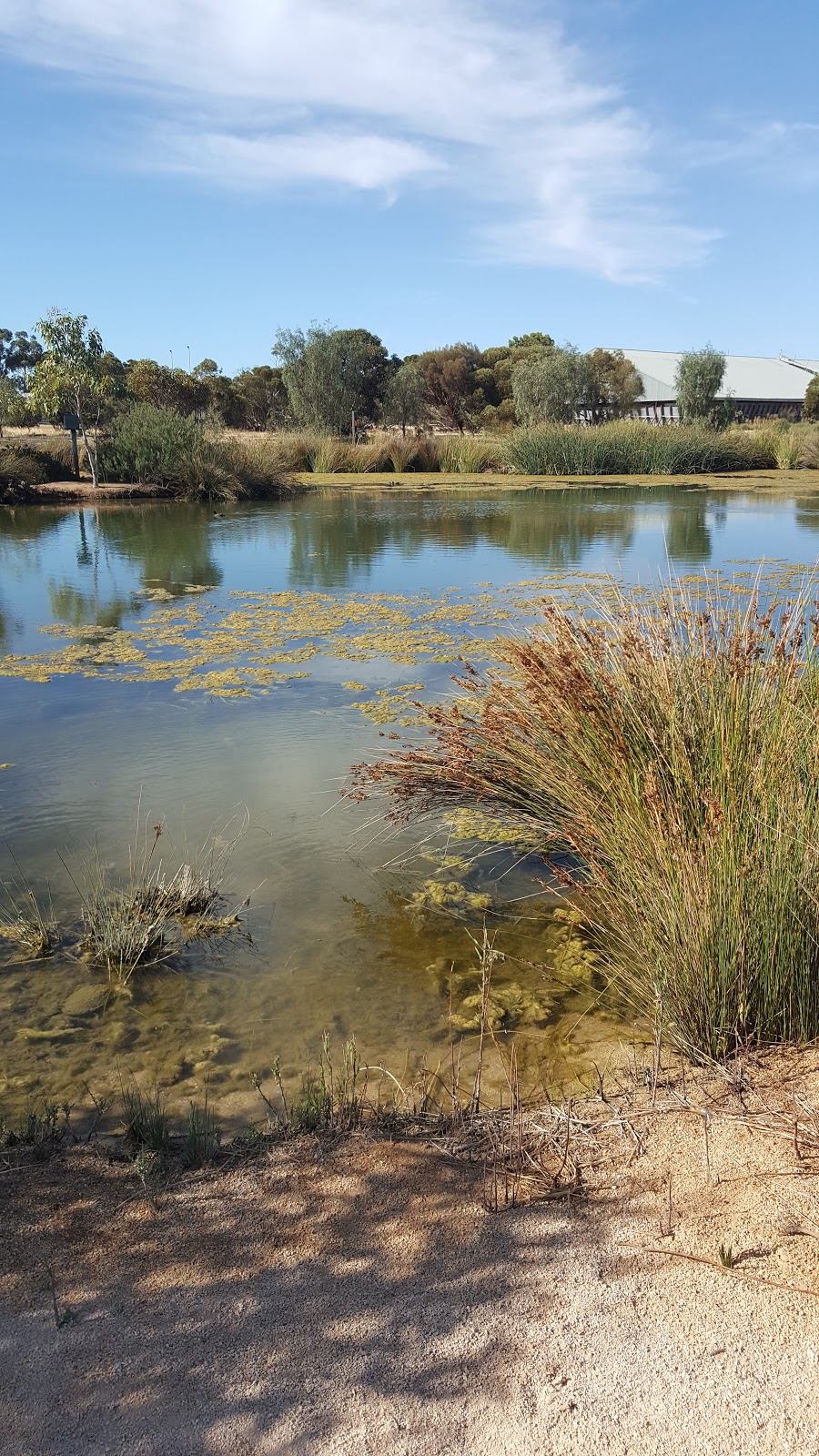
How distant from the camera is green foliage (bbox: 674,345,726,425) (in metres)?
35.6

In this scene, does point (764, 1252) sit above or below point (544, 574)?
below

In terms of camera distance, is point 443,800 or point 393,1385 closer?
point 393,1385

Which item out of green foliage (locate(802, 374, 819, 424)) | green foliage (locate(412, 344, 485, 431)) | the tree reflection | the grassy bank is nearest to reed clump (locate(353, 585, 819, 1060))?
the tree reflection

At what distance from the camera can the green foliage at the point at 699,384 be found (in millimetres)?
35625

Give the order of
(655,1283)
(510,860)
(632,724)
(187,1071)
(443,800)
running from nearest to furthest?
(655,1283) → (187,1071) → (632,724) → (443,800) → (510,860)

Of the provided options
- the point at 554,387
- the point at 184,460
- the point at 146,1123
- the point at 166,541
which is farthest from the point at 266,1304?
the point at 554,387

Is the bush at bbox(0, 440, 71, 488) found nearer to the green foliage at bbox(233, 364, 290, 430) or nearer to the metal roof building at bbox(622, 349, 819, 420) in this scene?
the green foliage at bbox(233, 364, 290, 430)

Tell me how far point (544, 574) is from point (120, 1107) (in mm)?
9782

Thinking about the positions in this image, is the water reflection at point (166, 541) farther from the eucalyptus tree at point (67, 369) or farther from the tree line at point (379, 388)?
the tree line at point (379, 388)

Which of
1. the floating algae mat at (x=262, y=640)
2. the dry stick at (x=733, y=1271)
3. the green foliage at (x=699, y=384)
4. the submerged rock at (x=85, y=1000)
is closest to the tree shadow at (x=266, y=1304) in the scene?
the dry stick at (x=733, y=1271)

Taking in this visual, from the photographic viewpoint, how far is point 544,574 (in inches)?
465

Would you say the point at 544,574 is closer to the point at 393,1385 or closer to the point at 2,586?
the point at 2,586

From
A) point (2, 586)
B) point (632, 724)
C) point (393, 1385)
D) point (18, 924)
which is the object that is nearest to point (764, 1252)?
point (393, 1385)

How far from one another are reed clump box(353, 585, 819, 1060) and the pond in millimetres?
321
